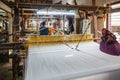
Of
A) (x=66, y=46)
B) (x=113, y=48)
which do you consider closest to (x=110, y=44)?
(x=113, y=48)

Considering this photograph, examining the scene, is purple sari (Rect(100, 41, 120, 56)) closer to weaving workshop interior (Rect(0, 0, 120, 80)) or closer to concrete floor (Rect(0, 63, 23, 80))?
weaving workshop interior (Rect(0, 0, 120, 80))

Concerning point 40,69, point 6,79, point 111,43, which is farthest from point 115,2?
point 6,79

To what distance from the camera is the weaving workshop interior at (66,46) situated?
5.08 ft

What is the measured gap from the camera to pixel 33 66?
5.83ft

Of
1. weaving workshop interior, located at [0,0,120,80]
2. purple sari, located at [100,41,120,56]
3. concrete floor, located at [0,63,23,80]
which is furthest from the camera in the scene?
concrete floor, located at [0,63,23,80]

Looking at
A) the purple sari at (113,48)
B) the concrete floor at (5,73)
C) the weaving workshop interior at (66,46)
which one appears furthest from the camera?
the concrete floor at (5,73)

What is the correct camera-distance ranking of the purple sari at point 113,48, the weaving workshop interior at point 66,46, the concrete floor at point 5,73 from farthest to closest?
1. the concrete floor at point 5,73
2. the purple sari at point 113,48
3. the weaving workshop interior at point 66,46

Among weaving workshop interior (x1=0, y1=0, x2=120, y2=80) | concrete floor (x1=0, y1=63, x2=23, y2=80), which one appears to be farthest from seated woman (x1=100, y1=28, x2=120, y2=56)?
concrete floor (x1=0, y1=63, x2=23, y2=80)

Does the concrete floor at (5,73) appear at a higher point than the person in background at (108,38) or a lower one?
lower

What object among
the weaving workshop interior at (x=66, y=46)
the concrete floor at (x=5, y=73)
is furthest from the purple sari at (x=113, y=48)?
the concrete floor at (x=5, y=73)

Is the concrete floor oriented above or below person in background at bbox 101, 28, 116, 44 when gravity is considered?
below

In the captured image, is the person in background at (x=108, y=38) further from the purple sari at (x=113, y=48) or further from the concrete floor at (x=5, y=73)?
the concrete floor at (x=5, y=73)

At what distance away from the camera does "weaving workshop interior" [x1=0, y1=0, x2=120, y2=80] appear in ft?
5.08

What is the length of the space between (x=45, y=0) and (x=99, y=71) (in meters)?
6.63
